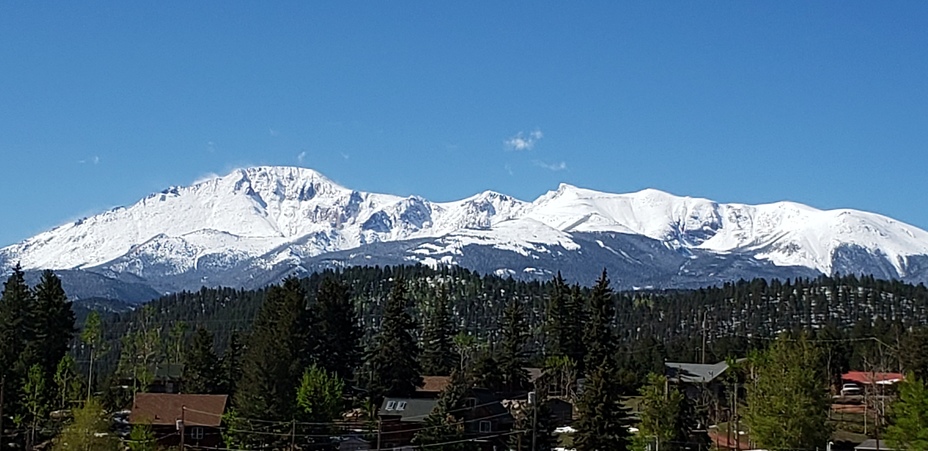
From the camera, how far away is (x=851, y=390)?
14388cm

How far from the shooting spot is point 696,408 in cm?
10925

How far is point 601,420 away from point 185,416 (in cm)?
3844

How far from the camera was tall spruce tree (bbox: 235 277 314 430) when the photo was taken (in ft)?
299

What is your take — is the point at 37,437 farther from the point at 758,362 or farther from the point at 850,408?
the point at 850,408

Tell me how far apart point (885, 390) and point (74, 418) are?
85.5 metres

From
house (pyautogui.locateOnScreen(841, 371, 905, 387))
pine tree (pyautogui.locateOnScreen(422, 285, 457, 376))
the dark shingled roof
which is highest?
pine tree (pyautogui.locateOnScreen(422, 285, 457, 376))

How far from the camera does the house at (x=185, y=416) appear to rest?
101 meters

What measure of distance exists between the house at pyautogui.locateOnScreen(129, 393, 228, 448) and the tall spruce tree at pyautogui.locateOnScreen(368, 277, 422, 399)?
16.2 m

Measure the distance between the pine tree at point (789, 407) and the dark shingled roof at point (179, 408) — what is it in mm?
45270

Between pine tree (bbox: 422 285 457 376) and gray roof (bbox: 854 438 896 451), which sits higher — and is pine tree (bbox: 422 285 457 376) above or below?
above

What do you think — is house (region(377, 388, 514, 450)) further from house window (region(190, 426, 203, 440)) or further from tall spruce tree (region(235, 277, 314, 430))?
house window (region(190, 426, 203, 440))

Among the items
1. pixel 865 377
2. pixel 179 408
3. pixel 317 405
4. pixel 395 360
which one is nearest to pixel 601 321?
pixel 395 360

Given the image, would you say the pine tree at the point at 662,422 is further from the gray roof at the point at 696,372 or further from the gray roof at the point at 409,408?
the gray roof at the point at 696,372

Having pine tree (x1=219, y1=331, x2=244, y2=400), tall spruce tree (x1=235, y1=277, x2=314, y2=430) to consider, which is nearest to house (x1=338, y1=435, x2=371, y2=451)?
tall spruce tree (x1=235, y1=277, x2=314, y2=430)
